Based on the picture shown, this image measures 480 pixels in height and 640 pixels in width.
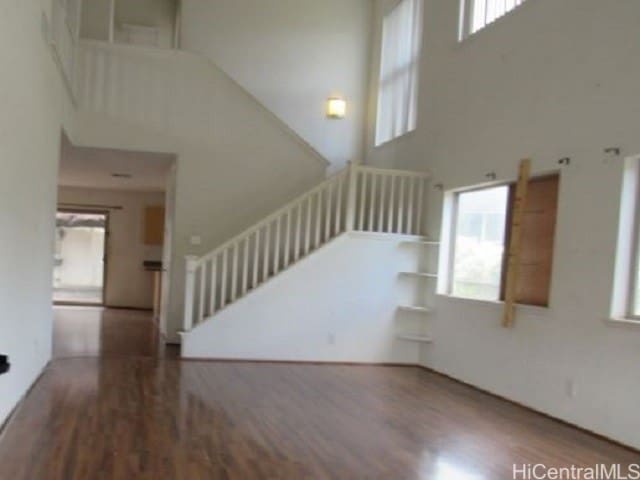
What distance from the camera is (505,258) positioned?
5.77 meters

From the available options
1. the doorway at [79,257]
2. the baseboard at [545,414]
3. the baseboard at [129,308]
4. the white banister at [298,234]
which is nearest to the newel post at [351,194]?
the white banister at [298,234]

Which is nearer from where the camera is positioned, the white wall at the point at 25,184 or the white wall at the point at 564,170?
the white wall at the point at 25,184

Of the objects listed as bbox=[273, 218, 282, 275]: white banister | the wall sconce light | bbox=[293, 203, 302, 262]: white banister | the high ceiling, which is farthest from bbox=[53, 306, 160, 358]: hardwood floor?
the wall sconce light

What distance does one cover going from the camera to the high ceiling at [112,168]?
25.0ft

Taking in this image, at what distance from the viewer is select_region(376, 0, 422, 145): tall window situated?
7.98 metres

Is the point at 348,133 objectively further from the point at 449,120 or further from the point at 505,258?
the point at 505,258

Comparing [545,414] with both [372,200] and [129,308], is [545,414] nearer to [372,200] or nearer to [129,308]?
[372,200]

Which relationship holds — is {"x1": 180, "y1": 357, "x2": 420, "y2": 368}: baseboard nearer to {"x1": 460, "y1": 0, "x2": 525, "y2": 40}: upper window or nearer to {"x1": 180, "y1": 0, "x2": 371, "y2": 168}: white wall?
{"x1": 180, "y1": 0, "x2": 371, "y2": 168}: white wall

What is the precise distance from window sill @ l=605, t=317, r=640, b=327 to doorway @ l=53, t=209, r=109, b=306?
34.2 ft

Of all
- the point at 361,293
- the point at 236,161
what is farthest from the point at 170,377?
the point at 236,161

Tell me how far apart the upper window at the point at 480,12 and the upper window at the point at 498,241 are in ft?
5.83

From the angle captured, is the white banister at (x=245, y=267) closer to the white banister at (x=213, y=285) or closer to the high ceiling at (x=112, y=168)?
the white banister at (x=213, y=285)

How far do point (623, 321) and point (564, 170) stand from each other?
1.35m

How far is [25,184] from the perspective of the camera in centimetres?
413
